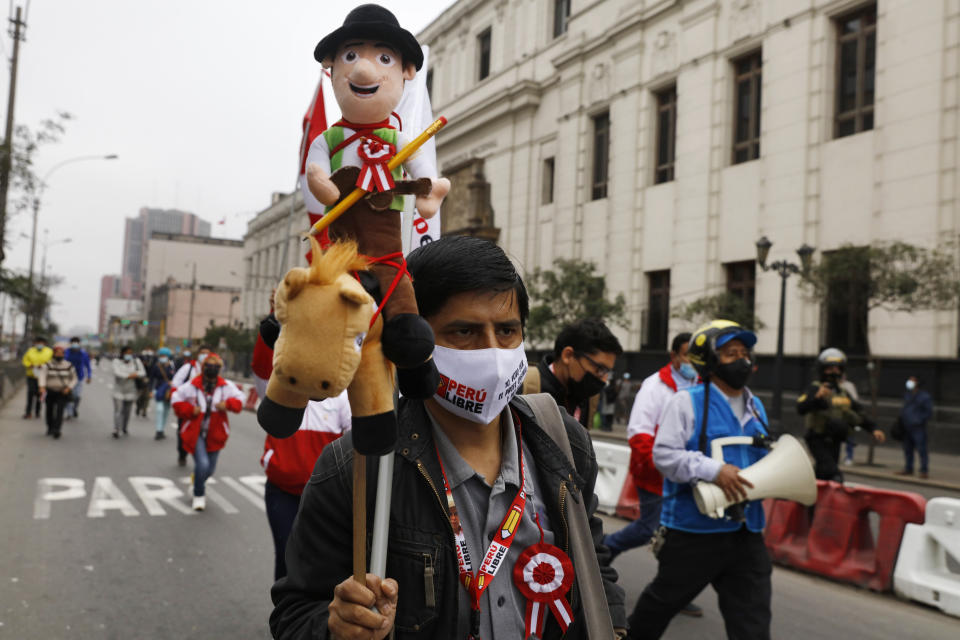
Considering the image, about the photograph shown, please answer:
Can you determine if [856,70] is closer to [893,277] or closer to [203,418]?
[893,277]

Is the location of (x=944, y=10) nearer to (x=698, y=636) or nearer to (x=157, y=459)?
(x=698, y=636)

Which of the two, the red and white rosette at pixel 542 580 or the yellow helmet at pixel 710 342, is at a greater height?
the yellow helmet at pixel 710 342

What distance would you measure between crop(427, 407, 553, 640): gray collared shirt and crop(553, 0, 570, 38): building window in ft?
114

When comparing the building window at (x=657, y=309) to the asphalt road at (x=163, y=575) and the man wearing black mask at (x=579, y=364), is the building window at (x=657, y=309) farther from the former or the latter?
the man wearing black mask at (x=579, y=364)

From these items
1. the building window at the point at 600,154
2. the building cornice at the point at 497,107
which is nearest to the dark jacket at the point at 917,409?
the building window at the point at 600,154

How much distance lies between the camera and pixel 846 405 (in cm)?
838

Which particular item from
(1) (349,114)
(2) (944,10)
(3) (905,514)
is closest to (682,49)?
(2) (944,10)

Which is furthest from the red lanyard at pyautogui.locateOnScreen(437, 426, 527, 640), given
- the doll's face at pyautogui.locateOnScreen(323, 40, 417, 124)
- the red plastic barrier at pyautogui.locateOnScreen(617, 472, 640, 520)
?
the red plastic barrier at pyautogui.locateOnScreen(617, 472, 640, 520)

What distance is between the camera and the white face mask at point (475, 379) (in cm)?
196

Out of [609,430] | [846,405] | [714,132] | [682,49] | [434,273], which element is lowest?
[609,430]

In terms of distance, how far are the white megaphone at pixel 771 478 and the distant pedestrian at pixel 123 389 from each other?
14100 millimetres

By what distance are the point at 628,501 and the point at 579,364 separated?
5126mm

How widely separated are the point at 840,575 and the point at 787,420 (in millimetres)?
14717

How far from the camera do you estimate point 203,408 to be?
8.94 metres
